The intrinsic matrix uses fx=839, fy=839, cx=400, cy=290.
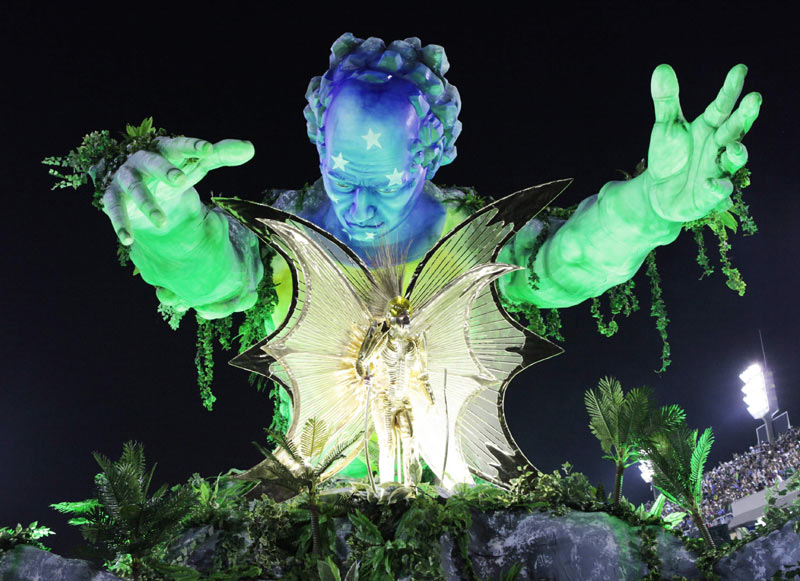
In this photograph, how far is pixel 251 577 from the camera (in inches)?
157

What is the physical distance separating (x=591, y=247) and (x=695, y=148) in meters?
0.99

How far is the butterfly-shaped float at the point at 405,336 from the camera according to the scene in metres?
4.78

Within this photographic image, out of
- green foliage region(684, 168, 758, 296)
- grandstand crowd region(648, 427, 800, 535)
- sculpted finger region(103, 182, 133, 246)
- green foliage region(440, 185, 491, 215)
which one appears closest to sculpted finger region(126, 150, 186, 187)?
sculpted finger region(103, 182, 133, 246)

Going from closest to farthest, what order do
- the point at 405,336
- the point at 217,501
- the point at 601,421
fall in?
the point at 217,501 < the point at 405,336 < the point at 601,421

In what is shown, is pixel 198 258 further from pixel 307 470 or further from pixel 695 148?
pixel 695 148

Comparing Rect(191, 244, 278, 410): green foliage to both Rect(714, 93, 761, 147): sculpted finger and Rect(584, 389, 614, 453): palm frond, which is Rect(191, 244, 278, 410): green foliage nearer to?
Rect(584, 389, 614, 453): palm frond

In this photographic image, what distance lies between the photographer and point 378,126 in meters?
4.78

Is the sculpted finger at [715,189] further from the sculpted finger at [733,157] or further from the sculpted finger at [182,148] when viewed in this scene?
the sculpted finger at [182,148]

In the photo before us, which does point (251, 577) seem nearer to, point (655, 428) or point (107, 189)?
point (107, 189)

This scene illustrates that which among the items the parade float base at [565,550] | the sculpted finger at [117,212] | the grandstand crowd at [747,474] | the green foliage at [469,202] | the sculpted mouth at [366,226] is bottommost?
the parade float base at [565,550]

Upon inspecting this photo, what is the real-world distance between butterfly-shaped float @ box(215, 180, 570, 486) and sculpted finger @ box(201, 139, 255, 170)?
83 cm

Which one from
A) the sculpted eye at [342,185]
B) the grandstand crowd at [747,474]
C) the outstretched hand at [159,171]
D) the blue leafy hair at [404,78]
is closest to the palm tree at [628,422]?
the blue leafy hair at [404,78]

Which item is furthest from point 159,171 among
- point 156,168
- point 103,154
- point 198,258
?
point 198,258

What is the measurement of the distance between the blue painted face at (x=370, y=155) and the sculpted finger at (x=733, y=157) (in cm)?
178
